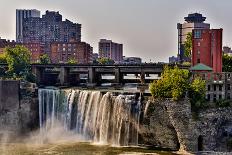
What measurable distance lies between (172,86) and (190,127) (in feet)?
24.3

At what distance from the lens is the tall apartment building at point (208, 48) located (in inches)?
3450

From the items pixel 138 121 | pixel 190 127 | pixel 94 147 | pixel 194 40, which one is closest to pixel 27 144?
pixel 94 147

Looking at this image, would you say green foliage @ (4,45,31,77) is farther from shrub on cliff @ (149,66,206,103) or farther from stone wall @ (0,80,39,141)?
shrub on cliff @ (149,66,206,103)

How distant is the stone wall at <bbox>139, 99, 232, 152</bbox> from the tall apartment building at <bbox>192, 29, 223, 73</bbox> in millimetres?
13787

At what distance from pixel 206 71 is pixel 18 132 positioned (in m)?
37.1

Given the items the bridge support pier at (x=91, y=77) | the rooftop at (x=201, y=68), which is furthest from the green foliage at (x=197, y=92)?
the bridge support pier at (x=91, y=77)

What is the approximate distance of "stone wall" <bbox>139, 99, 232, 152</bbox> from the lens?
7450 centimetres

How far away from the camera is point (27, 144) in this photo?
85.7 metres

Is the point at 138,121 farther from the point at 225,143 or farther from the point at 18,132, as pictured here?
the point at 18,132

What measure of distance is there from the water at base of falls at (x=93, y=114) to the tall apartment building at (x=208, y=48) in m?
16.6

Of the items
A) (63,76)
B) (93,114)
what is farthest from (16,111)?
(63,76)

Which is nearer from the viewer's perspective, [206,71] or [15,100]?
[206,71]

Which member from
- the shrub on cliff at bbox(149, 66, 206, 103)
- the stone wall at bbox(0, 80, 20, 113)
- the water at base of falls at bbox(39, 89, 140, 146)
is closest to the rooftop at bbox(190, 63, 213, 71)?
the shrub on cliff at bbox(149, 66, 206, 103)

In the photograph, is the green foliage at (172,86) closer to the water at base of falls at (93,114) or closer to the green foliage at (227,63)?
the water at base of falls at (93,114)
